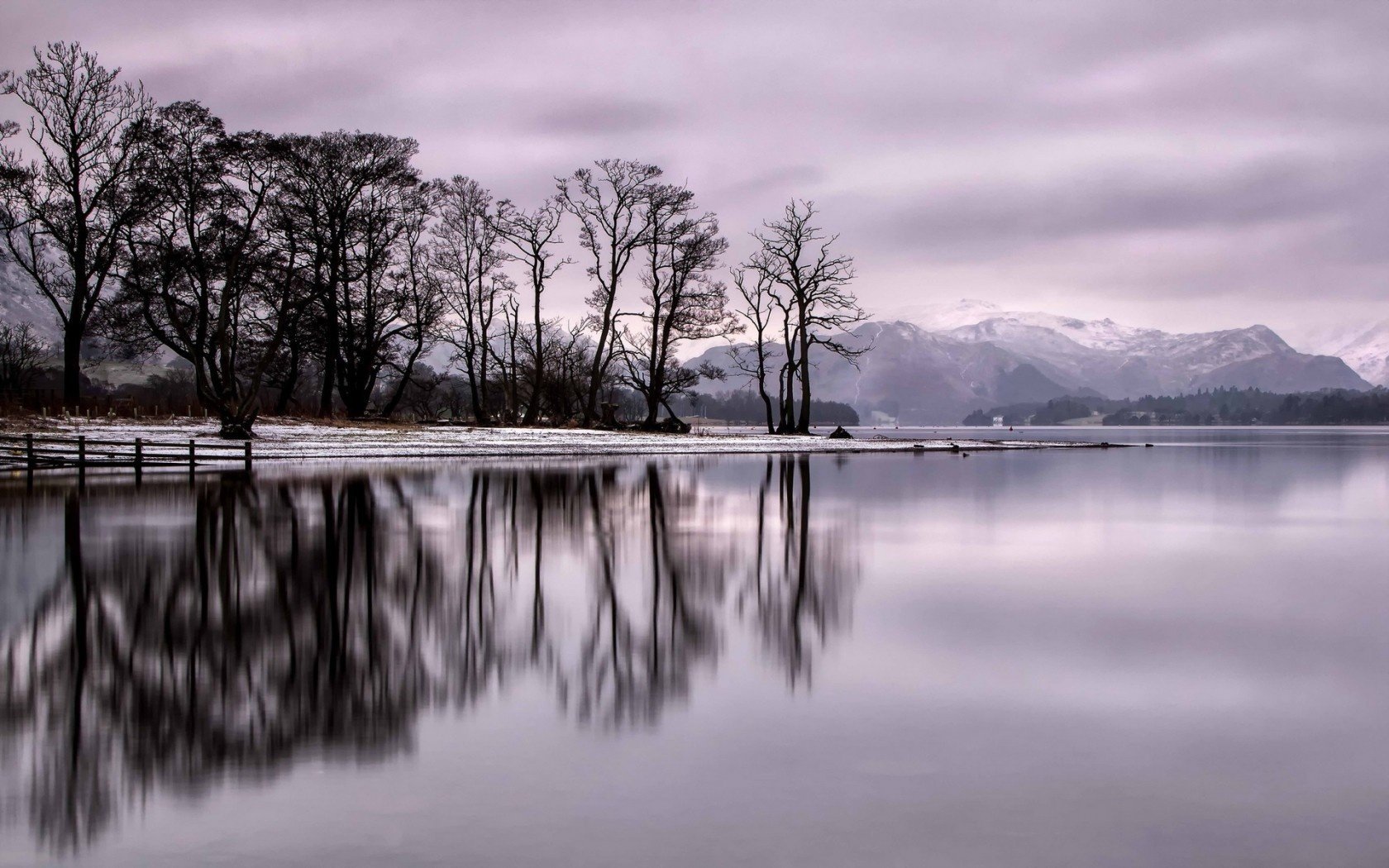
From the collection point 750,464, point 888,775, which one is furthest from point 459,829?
point 750,464

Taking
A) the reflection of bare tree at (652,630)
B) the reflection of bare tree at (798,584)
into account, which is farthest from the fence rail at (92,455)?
the reflection of bare tree at (652,630)

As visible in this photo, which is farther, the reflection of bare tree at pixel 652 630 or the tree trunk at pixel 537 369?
the tree trunk at pixel 537 369

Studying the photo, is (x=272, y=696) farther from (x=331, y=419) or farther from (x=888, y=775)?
(x=331, y=419)

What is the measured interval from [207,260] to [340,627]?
50207 millimetres

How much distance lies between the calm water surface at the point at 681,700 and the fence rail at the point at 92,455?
2090 cm

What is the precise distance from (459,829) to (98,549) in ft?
44.5

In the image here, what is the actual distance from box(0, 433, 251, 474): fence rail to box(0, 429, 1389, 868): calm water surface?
20.9m

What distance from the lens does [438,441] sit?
5747 centimetres

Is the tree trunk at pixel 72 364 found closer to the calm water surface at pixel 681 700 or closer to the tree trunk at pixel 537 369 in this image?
the tree trunk at pixel 537 369

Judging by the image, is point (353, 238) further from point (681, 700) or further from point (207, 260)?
point (681, 700)

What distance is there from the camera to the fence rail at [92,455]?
3834cm

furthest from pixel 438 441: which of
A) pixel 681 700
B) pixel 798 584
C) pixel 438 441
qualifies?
pixel 681 700

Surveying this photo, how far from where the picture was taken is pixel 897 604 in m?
13.5

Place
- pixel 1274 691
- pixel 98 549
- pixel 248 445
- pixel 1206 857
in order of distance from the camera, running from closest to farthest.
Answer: pixel 1206 857
pixel 1274 691
pixel 98 549
pixel 248 445
